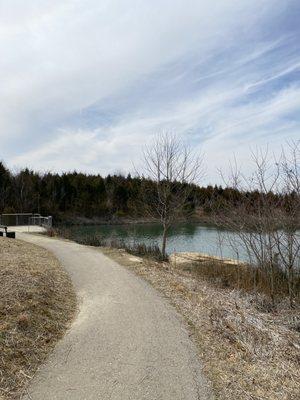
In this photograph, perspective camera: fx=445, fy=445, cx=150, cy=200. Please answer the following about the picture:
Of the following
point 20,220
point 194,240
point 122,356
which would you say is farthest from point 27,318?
point 20,220

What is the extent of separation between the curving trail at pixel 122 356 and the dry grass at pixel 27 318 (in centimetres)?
17

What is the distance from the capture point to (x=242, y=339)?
6895mm

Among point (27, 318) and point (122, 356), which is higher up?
point (27, 318)

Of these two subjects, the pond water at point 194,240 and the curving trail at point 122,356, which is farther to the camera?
the pond water at point 194,240

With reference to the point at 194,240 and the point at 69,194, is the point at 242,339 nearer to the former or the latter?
the point at 194,240

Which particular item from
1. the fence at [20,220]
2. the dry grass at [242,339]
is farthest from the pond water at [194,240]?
the dry grass at [242,339]

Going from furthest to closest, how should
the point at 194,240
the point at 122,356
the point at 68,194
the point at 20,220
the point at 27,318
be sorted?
the point at 68,194, the point at 20,220, the point at 194,240, the point at 27,318, the point at 122,356

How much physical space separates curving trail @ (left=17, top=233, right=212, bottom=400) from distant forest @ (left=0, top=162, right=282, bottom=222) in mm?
47045

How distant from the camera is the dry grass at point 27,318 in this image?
5.00 meters

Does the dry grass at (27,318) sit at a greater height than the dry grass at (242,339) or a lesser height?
greater

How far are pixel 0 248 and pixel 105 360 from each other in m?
10.0

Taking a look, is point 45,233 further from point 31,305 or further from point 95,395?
point 95,395

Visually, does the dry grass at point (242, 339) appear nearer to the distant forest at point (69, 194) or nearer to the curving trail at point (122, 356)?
the curving trail at point (122, 356)

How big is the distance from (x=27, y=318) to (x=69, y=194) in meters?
64.7
